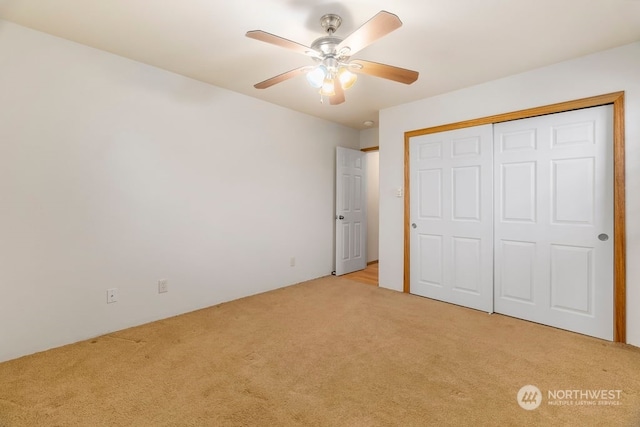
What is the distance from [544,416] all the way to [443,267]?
1.92m

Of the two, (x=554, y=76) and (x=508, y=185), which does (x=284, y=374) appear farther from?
(x=554, y=76)

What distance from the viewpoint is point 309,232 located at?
429 centimetres

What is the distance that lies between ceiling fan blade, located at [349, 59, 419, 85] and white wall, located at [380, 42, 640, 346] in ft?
5.13

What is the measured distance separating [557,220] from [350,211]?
2671mm

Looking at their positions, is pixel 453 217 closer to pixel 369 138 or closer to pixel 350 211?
pixel 350 211

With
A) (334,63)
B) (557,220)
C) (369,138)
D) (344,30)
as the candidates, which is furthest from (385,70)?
(369,138)

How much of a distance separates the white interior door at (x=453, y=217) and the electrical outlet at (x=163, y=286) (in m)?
2.79

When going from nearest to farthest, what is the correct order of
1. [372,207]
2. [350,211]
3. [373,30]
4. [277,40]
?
[373,30]
[277,40]
[350,211]
[372,207]

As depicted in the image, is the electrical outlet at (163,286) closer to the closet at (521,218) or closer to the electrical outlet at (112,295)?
the electrical outlet at (112,295)

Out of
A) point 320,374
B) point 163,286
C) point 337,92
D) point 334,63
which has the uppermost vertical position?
point 334,63

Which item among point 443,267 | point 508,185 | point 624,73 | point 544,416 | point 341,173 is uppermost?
point 624,73

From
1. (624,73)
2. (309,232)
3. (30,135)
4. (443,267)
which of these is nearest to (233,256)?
(309,232)

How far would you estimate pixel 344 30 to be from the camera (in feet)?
6.91

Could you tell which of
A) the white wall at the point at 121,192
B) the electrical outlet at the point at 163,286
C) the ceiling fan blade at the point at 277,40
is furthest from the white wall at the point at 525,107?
the electrical outlet at the point at 163,286
